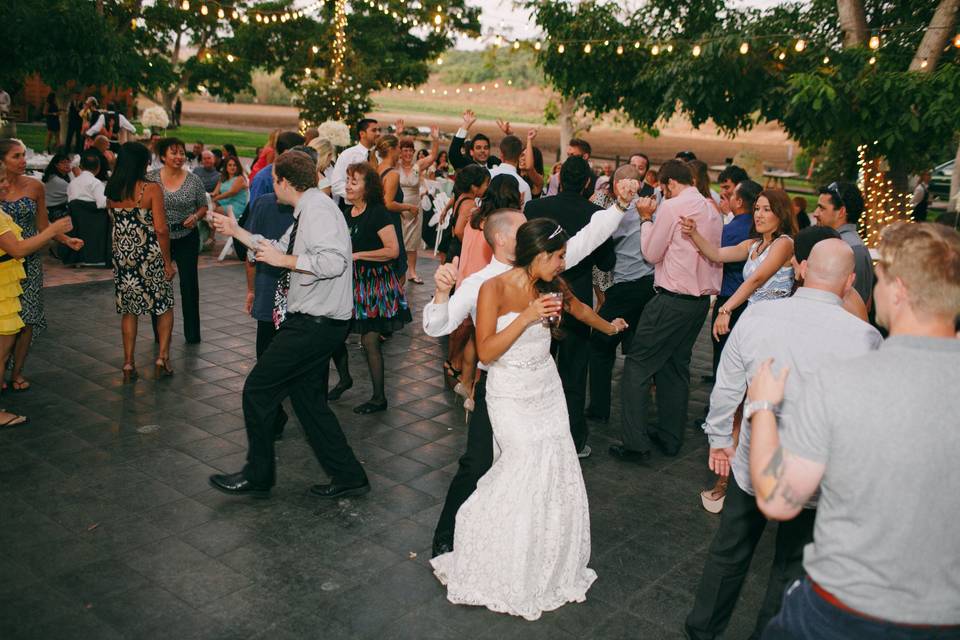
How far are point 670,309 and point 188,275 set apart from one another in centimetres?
443

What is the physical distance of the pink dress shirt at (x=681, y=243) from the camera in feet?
17.4

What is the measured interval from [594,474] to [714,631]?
6.21 ft

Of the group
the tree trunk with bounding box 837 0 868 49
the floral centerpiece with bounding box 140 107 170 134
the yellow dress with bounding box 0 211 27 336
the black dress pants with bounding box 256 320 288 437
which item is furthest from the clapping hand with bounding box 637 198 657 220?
the tree trunk with bounding box 837 0 868 49

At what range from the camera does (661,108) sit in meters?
15.9

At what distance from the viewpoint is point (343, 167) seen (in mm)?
8578

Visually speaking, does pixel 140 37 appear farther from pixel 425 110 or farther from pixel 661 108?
pixel 425 110

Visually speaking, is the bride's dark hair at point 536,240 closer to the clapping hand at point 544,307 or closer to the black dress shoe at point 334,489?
the clapping hand at point 544,307

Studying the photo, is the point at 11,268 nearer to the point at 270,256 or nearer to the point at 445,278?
the point at 270,256

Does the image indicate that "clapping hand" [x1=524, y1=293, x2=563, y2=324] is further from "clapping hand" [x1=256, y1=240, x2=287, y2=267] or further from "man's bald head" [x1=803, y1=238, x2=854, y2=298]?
"clapping hand" [x1=256, y1=240, x2=287, y2=267]

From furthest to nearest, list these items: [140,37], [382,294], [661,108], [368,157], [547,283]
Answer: [140,37] < [661,108] < [368,157] < [382,294] < [547,283]

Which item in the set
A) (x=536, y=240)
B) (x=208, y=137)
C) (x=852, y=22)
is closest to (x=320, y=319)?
(x=536, y=240)

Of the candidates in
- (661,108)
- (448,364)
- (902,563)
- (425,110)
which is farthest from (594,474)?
(425,110)

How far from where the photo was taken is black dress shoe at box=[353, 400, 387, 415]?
6180 millimetres

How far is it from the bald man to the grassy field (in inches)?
967
